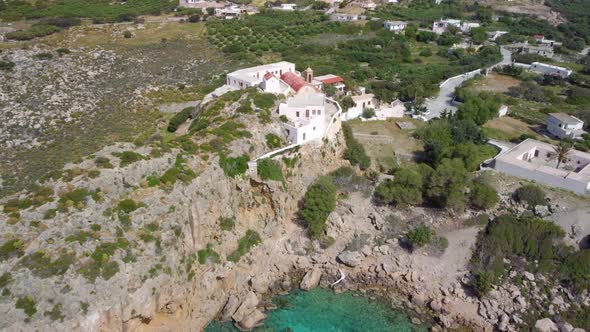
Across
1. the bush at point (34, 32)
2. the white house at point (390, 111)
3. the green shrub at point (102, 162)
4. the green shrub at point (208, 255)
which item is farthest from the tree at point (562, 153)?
the bush at point (34, 32)

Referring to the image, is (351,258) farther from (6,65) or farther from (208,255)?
(6,65)

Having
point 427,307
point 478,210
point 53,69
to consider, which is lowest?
point 427,307

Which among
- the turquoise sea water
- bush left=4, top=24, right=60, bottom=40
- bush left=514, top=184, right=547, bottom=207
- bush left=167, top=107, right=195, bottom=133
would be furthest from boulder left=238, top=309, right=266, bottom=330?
bush left=4, top=24, right=60, bottom=40

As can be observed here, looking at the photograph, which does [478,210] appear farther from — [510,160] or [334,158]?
[334,158]

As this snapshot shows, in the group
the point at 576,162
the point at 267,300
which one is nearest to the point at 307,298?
the point at 267,300

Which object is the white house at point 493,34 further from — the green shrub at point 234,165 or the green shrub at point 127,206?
the green shrub at point 127,206

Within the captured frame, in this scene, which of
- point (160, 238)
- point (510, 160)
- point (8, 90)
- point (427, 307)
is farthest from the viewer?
point (8, 90)
